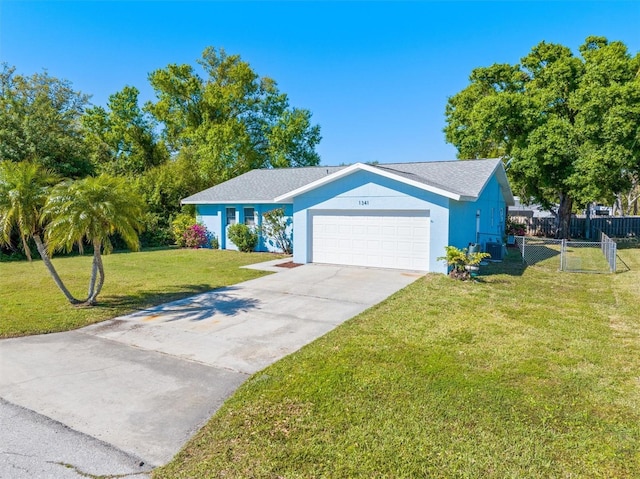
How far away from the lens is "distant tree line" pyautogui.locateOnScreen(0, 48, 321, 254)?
1126 inches

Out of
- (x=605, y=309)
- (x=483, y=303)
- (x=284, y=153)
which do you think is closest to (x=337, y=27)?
(x=483, y=303)

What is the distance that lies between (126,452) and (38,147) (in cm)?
2218

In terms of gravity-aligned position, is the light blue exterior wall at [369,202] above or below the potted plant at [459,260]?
above

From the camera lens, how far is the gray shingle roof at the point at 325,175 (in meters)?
14.1

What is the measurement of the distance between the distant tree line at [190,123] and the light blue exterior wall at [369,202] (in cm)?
1227

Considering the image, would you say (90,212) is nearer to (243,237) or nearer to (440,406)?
(440,406)

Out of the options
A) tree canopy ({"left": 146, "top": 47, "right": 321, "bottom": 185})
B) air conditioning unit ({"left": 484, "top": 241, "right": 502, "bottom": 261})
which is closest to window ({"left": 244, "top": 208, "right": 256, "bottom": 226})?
air conditioning unit ({"left": 484, "top": 241, "right": 502, "bottom": 261})

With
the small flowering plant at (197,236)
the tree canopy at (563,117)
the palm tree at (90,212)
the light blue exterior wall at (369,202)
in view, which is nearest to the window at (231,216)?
the small flowering plant at (197,236)

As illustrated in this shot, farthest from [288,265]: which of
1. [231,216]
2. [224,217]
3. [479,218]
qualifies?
[479,218]

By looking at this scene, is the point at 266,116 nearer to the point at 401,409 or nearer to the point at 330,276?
the point at 330,276

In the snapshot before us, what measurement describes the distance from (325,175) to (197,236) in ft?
24.5

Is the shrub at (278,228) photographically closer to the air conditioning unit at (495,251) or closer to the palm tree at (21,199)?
the air conditioning unit at (495,251)

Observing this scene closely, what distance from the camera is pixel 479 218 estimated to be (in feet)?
53.7

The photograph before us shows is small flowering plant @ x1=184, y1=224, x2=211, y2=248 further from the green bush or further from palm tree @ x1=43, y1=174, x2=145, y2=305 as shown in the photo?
palm tree @ x1=43, y1=174, x2=145, y2=305
